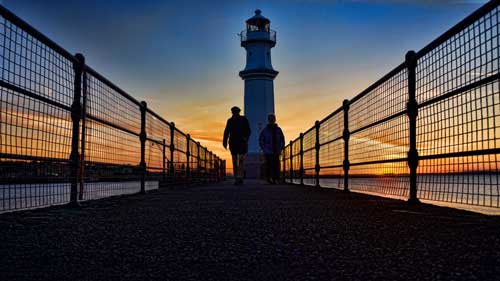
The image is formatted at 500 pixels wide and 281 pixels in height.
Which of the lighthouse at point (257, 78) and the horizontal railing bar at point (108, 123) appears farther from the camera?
the lighthouse at point (257, 78)

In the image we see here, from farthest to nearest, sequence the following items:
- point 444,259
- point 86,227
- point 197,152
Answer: point 197,152 < point 86,227 < point 444,259

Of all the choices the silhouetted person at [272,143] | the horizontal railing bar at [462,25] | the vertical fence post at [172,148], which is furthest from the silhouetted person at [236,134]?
the horizontal railing bar at [462,25]

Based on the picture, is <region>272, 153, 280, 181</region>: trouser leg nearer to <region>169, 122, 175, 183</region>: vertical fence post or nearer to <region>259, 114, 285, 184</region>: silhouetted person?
<region>259, 114, 285, 184</region>: silhouetted person

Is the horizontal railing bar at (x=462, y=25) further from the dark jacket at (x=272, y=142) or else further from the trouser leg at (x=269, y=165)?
the trouser leg at (x=269, y=165)

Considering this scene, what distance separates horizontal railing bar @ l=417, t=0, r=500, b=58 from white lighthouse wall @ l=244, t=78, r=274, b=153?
2994 centimetres

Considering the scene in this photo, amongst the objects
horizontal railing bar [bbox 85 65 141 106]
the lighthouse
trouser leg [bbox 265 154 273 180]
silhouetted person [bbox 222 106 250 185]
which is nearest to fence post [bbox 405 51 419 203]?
horizontal railing bar [bbox 85 65 141 106]

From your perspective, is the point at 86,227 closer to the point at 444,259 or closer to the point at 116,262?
the point at 116,262

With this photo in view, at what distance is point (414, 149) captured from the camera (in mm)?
5141

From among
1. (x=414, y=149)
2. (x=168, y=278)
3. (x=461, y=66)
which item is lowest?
(x=168, y=278)

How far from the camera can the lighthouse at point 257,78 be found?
34.6 metres

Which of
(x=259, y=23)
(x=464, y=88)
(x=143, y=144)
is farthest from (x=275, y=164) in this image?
(x=259, y=23)

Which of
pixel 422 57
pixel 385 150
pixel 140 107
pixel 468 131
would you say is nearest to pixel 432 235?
pixel 468 131

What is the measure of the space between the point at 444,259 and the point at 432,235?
73cm

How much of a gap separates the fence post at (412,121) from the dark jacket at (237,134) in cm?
777
